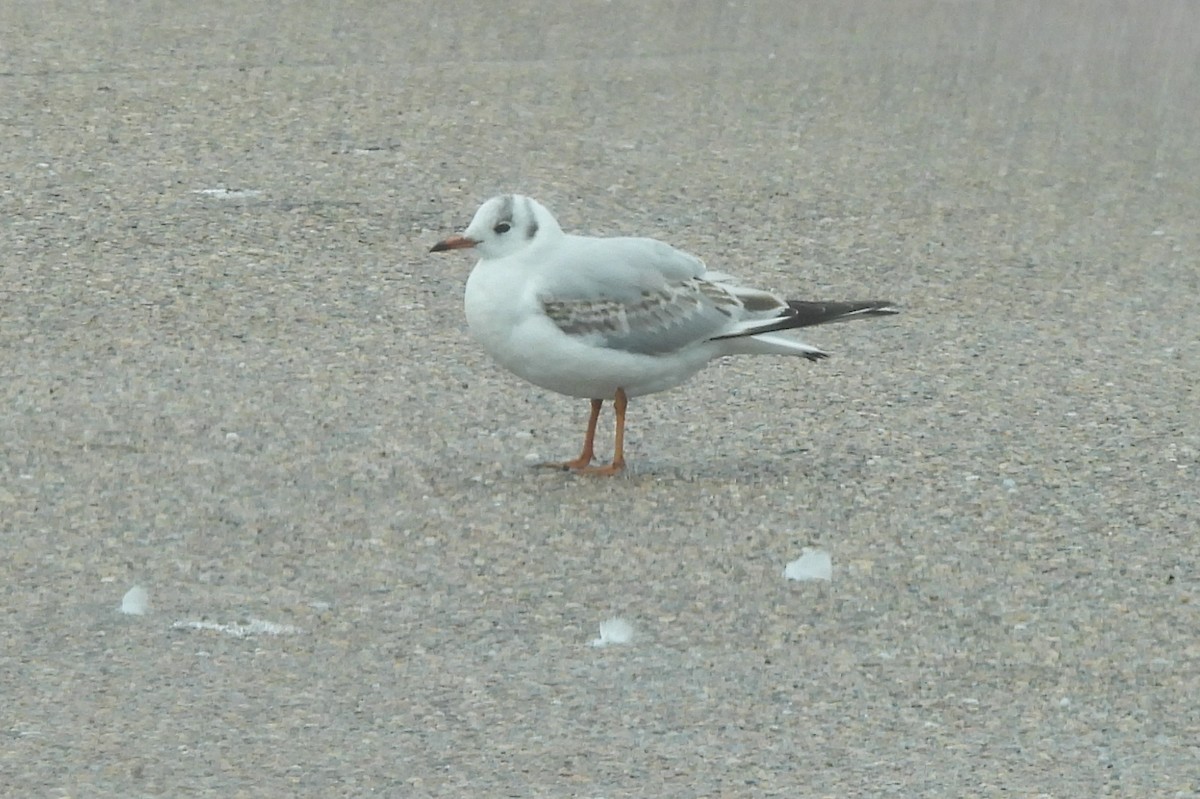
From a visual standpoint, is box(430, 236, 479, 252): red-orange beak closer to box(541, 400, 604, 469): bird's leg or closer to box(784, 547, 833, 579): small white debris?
box(541, 400, 604, 469): bird's leg

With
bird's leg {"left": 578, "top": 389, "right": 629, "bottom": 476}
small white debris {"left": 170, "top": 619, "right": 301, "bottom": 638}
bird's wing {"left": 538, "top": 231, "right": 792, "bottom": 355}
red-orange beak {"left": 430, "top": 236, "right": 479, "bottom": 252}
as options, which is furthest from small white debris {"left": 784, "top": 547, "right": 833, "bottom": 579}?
red-orange beak {"left": 430, "top": 236, "right": 479, "bottom": 252}

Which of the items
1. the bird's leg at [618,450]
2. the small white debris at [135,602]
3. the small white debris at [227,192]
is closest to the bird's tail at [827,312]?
the bird's leg at [618,450]

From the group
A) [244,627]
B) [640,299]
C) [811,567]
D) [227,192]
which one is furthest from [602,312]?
[227,192]

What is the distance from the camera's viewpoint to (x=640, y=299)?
5.92m

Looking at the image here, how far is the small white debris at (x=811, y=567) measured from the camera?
514cm

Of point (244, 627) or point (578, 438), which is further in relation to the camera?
point (578, 438)

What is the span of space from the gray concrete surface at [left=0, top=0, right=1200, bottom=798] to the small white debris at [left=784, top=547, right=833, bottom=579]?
5cm

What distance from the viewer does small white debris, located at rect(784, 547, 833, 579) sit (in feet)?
16.9

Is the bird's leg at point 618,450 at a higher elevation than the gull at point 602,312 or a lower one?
lower

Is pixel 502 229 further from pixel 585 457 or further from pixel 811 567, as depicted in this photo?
pixel 811 567

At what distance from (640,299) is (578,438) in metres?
0.58

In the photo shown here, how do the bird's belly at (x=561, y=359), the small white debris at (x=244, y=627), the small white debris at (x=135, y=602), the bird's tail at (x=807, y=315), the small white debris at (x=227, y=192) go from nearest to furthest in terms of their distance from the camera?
1. the small white debris at (x=244, y=627)
2. the small white debris at (x=135, y=602)
3. the bird's belly at (x=561, y=359)
4. the bird's tail at (x=807, y=315)
5. the small white debris at (x=227, y=192)

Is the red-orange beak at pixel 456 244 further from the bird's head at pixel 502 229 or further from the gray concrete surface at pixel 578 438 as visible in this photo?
the gray concrete surface at pixel 578 438

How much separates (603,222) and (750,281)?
881 mm
